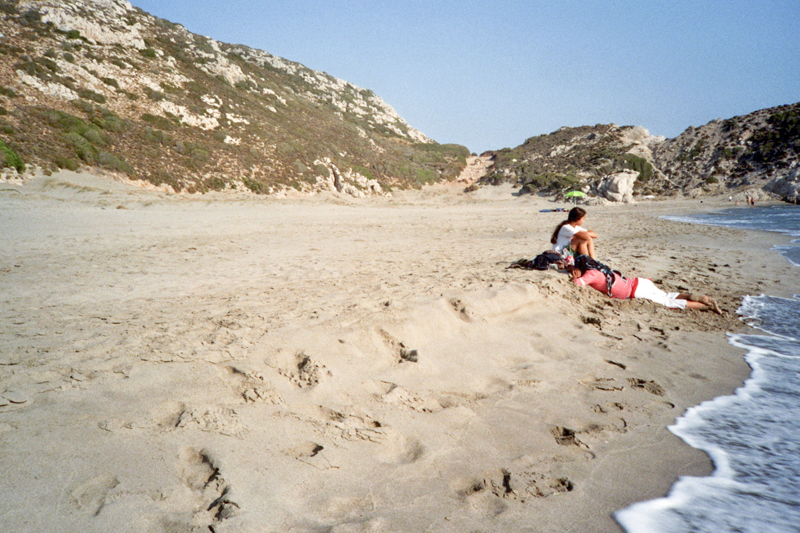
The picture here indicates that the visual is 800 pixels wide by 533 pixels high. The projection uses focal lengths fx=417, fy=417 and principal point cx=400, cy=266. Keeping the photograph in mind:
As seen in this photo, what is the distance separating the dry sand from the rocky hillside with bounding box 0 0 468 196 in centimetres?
1567

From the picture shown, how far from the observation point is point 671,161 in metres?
44.1

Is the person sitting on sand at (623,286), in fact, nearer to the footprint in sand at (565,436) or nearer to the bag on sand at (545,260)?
the bag on sand at (545,260)

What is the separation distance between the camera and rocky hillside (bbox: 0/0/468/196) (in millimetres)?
19250

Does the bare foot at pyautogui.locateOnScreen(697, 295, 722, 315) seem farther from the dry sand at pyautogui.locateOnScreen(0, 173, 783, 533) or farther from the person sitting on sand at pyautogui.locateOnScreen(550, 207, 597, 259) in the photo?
the person sitting on sand at pyautogui.locateOnScreen(550, 207, 597, 259)

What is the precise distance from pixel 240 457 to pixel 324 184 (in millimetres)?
26783

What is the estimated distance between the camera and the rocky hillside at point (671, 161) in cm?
3391

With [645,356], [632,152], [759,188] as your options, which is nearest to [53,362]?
[645,356]

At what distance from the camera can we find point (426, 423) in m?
2.73

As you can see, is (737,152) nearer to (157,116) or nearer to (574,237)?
(574,237)

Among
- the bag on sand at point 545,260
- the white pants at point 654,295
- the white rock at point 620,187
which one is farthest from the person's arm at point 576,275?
the white rock at point 620,187

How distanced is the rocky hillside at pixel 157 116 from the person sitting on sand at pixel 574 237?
18474 mm

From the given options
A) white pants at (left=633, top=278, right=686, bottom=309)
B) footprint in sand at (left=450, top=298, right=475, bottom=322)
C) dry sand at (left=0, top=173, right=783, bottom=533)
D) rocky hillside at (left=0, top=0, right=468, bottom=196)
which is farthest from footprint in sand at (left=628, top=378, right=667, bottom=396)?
rocky hillside at (left=0, top=0, right=468, bottom=196)

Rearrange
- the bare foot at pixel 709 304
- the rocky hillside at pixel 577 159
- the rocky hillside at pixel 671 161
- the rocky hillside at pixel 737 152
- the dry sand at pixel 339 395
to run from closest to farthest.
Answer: the dry sand at pixel 339 395 → the bare foot at pixel 709 304 → the rocky hillside at pixel 671 161 → the rocky hillside at pixel 577 159 → the rocky hillside at pixel 737 152

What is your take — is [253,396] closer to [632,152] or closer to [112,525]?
[112,525]
